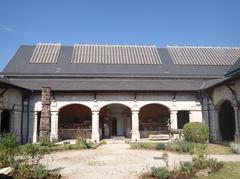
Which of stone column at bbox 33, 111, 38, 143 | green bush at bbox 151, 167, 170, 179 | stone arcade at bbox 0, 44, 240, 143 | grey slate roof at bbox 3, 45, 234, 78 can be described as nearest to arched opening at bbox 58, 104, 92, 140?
stone arcade at bbox 0, 44, 240, 143

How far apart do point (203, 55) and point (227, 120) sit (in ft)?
30.6

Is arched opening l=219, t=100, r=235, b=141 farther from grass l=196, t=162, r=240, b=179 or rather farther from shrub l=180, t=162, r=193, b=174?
shrub l=180, t=162, r=193, b=174

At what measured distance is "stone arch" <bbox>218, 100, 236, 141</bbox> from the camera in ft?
62.4

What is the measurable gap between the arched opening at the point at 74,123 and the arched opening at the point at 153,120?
4577mm

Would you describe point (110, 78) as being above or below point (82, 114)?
above

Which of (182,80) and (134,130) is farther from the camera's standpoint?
(182,80)

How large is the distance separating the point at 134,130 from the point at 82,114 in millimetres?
5543

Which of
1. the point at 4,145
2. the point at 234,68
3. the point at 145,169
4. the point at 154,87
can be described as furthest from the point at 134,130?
the point at 4,145

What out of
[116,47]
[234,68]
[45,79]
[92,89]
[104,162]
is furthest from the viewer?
[116,47]

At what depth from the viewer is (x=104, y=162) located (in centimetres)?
1057

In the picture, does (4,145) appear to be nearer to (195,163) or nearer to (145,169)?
(145,169)

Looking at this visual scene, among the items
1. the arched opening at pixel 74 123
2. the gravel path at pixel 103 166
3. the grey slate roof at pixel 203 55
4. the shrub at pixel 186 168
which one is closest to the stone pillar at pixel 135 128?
the arched opening at pixel 74 123

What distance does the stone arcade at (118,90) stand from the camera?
18891 millimetres

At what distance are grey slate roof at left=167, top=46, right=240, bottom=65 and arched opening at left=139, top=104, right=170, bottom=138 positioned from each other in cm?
504
